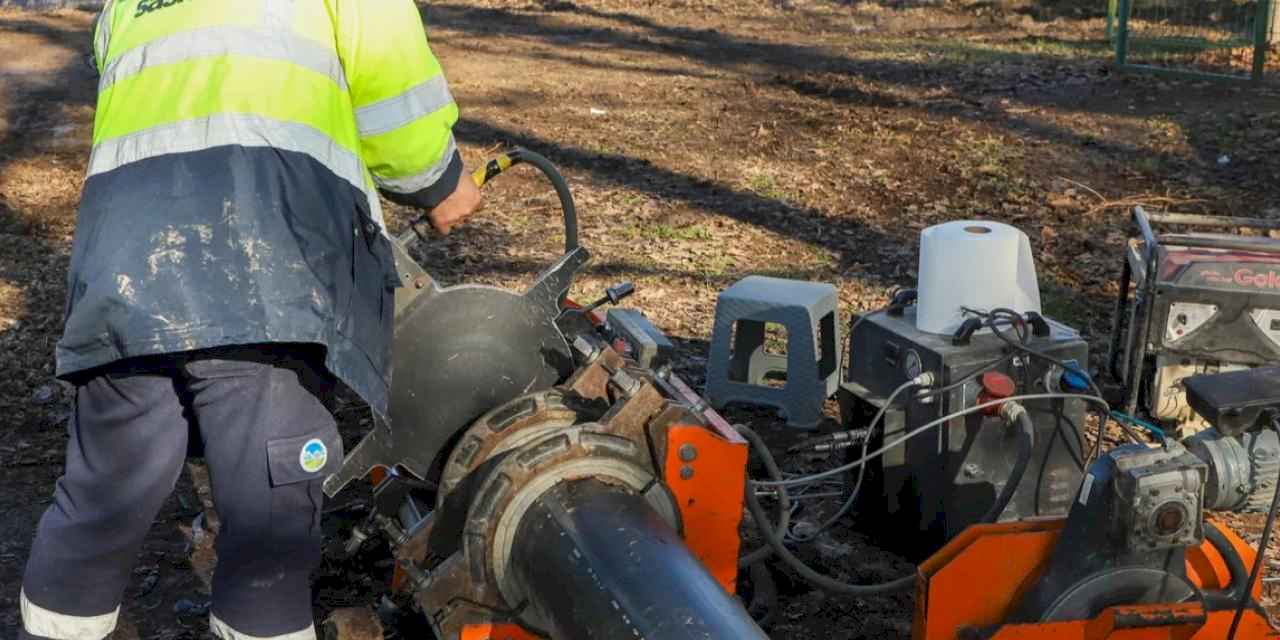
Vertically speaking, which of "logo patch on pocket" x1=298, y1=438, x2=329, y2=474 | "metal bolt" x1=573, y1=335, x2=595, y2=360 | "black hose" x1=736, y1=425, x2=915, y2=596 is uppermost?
"metal bolt" x1=573, y1=335, x2=595, y2=360

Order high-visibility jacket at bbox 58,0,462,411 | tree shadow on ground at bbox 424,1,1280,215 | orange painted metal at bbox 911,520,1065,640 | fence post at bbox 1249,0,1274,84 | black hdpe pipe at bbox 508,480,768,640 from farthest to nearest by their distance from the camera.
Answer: fence post at bbox 1249,0,1274,84
tree shadow on ground at bbox 424,1,1280,215
orange painted metal at bbox 911,520,1065,640
high-visibility jacket at bbox 58,0,462,411
black hdpe pipe at bbox 508,480,768,640

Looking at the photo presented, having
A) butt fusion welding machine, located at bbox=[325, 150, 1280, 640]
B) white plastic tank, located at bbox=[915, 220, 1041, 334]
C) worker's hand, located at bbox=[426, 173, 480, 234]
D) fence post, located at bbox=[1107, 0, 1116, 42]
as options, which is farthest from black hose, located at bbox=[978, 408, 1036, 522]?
fence post, located at bbox=[1107, 0, 1116, 42]

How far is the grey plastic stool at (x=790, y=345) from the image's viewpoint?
500 centimetres

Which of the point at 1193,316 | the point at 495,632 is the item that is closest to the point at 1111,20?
the point at 1193,316

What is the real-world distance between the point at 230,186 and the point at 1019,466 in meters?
2.11

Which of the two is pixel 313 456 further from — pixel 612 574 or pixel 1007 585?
pixel 1007 585

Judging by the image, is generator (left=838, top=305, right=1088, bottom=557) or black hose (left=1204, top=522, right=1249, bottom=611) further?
generator (left=838, top=305, right=1088, bottom=557)

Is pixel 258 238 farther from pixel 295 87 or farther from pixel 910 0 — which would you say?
pixel 910 0

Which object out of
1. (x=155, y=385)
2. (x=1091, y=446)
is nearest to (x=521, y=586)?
(x=155, y=385)

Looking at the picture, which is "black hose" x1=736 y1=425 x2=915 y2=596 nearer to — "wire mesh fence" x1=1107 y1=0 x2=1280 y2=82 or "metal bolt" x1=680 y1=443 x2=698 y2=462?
"metal bolt" x1=680 y1=443 x2=698 y2=462

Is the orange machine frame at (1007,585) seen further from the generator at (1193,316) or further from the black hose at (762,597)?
the generator at (1193,316)

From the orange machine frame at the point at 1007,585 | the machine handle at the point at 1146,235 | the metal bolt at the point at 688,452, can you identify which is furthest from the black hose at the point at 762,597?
the machine handle at the point at 1146,235

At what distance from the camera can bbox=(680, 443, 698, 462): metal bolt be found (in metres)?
3.07

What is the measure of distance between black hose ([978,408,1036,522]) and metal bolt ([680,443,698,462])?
963mm
